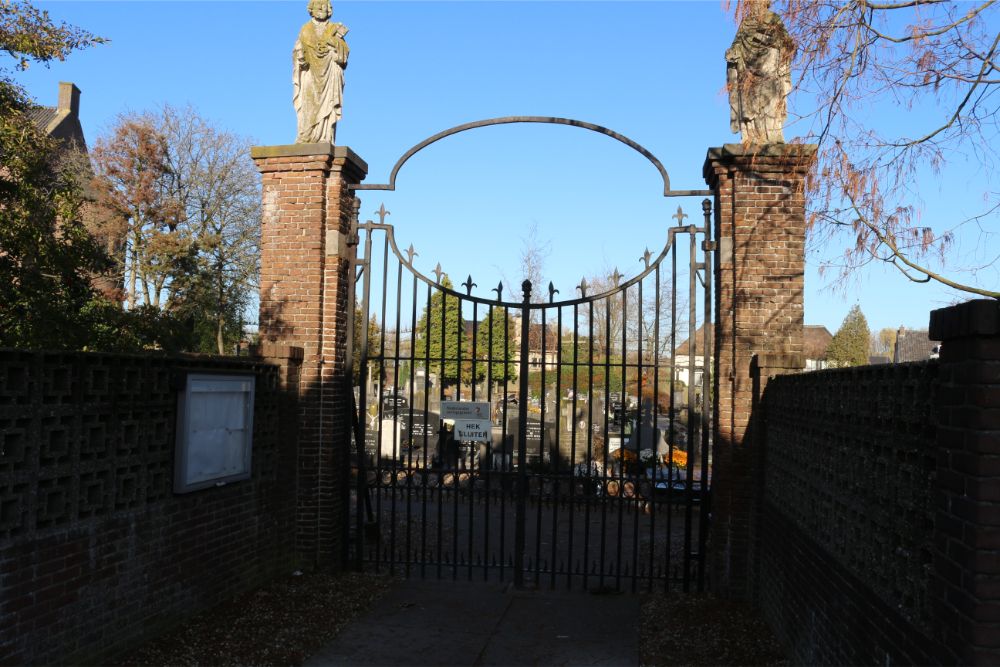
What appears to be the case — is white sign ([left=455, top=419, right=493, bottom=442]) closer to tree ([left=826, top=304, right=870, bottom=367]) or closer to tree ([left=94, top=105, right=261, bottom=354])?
tree ([left=94, top=105, right=261, bottom=354])

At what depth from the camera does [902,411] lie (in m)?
3.44

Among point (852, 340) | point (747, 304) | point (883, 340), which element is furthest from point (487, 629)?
point (883, 340)

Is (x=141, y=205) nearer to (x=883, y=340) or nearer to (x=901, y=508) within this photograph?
(x=901, y=508)

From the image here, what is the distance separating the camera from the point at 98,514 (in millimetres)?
5164

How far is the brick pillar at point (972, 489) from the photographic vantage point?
8.53ft

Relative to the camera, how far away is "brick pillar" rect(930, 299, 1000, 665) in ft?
8.53

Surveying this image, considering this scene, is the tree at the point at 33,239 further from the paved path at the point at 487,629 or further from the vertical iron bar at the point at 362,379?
the paved path at the point at 487,629

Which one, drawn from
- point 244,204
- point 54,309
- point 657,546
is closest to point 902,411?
point 657,546

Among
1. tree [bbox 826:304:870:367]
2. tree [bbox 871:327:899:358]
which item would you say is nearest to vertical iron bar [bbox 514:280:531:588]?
tree [bbox 826:304:870:367]

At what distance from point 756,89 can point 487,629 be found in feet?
17.2

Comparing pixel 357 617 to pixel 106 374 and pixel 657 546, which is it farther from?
pixel 657 546

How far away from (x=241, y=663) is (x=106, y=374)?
7.06ft

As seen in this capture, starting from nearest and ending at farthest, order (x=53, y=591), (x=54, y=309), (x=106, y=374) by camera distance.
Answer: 1. (x=53, y=591)
2. (x=106, y=374)
3. (x=54, y=309)

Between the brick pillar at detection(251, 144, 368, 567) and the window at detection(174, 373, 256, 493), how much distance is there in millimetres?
1000
